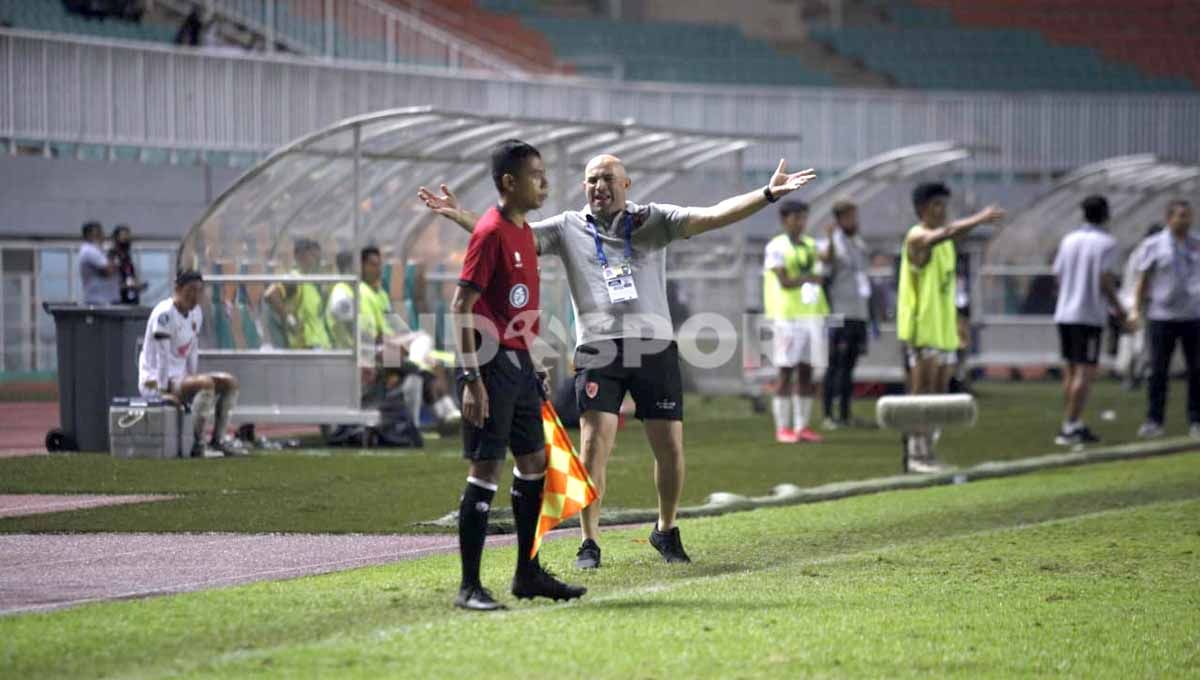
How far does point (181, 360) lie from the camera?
17.0 metres

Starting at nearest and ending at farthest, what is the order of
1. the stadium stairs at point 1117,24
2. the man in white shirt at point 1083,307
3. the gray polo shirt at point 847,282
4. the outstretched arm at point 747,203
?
the outstretched arm at point 747,203, the man in white shirt at point 1083,307, the gray polo shirt at point 847,282, the stadium stairs at point 1117,24

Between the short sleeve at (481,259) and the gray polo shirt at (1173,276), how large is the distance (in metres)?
12.3

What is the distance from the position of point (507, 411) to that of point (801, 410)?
11308 mm

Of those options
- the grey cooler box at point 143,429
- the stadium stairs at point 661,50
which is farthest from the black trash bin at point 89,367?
the stadium stairs at point 661,50

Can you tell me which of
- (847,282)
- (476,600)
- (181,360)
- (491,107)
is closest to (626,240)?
(476,600)

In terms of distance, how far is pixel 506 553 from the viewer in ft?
34.6

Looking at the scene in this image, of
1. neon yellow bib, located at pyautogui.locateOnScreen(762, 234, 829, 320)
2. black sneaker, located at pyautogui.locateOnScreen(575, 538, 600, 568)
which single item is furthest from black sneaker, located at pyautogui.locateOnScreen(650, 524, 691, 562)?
neon yellow bib, located at pyautogui.locateOnScreen(762, 234, 829, 320)

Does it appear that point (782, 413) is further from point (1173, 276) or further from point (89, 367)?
point (89, 367)

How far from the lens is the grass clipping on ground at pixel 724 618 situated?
702 centimetres

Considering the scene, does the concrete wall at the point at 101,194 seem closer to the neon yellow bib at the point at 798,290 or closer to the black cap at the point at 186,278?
the black cap at the point at 186,278

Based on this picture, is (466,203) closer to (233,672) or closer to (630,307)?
(630,307)

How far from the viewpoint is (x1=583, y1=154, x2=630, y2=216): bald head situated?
9859 mm

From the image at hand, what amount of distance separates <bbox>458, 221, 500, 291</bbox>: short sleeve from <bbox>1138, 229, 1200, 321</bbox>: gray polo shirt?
12322 mm

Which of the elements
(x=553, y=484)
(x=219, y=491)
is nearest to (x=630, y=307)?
(x=553, y=484)
